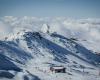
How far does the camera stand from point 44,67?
19950 centimetres

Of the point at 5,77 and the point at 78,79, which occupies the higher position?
the point at 5,77

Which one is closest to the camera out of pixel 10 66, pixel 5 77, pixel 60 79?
pixel 5 77

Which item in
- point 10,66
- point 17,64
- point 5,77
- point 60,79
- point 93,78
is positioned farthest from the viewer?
point 17,64

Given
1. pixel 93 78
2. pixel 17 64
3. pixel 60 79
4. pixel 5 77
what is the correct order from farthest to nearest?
1. pixel 17 64
2. pixel 93 78
3. pixel 60 79
4. pixel 5 77

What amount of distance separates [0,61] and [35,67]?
2996cm

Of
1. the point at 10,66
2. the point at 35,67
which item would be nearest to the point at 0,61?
the point at 10,66

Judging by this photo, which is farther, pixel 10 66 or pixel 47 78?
pixel 10 66

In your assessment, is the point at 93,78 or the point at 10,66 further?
the point at 10,66

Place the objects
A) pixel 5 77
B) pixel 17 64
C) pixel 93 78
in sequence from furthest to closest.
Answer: pixel 17 64
pixel 93 78
pixel 5 77

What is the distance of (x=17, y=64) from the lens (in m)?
196

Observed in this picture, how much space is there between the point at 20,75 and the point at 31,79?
7664mm

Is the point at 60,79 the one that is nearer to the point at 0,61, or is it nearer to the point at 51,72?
the point at 51,72

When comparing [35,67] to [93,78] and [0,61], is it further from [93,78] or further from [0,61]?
[93,78]

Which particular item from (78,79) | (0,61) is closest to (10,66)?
(0,61)
